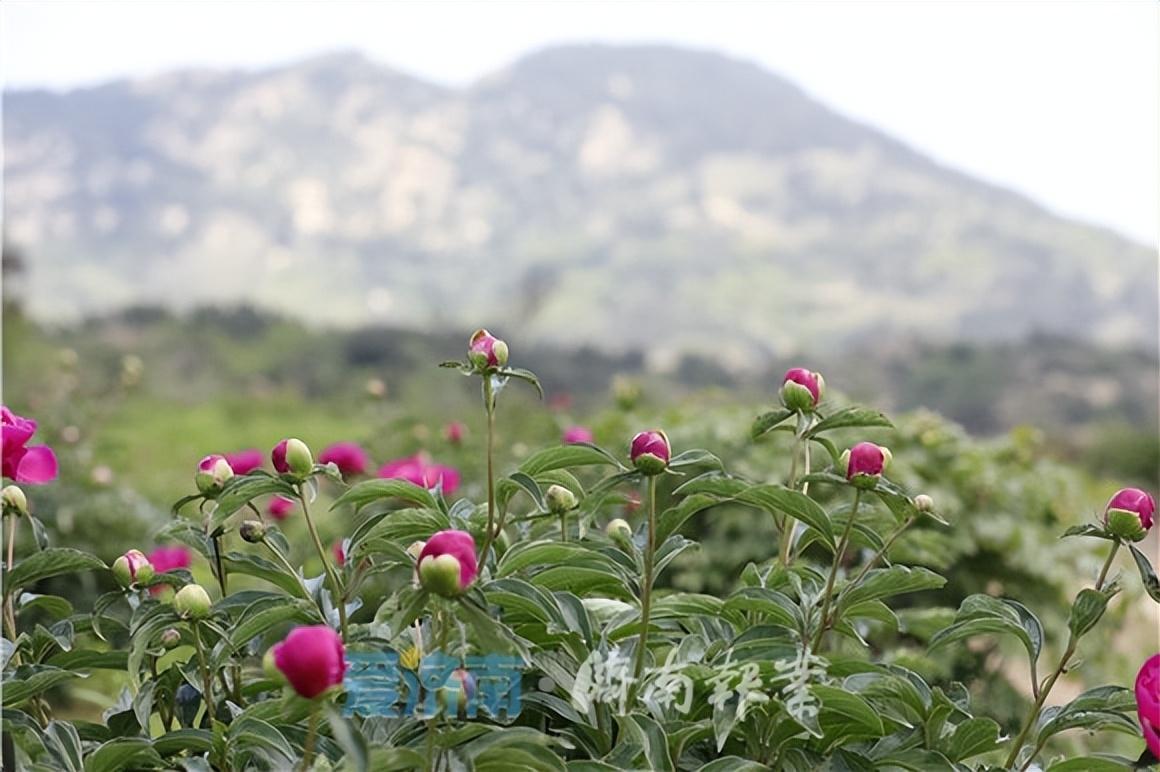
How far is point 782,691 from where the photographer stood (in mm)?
793

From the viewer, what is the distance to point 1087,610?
801 mm

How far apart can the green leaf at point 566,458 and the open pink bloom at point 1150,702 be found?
384 mm

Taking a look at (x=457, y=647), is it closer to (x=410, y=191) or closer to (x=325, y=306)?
(x=325, y=306)

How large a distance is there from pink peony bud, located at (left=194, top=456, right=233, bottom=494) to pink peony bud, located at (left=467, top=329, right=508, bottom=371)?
0.79 ft

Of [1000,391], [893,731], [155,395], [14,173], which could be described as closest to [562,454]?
[893,731]

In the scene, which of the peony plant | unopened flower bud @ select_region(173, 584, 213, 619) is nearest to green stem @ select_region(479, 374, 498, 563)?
the peony plant

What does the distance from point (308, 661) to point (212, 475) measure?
1.14 feet

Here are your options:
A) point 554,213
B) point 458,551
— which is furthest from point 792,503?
point 554,213

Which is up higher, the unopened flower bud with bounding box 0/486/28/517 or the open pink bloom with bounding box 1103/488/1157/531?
the open pink bloom with bounding box 1103/488/1157/531

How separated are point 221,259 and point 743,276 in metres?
15.7

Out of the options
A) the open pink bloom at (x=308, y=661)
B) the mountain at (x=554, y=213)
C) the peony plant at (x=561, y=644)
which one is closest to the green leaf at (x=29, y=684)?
the peony plant at (x=561, y=644)

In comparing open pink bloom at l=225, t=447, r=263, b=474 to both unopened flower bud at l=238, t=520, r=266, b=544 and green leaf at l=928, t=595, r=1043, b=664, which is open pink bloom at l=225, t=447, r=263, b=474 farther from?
green leaf at l=928, t=595, r=1043, b=664

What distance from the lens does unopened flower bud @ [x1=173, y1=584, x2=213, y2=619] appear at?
2.59 ft

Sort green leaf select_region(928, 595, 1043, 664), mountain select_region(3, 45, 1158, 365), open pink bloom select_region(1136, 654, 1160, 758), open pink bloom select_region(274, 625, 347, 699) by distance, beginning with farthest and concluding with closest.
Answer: mountain select_region(3, 45, 1158, 365), green leaf select_region(928, 595, 1043, 664), open pink bloom select_region(1136, 654, 1160, 758), open pink bloom select_region(274, 625, 347, 699)
